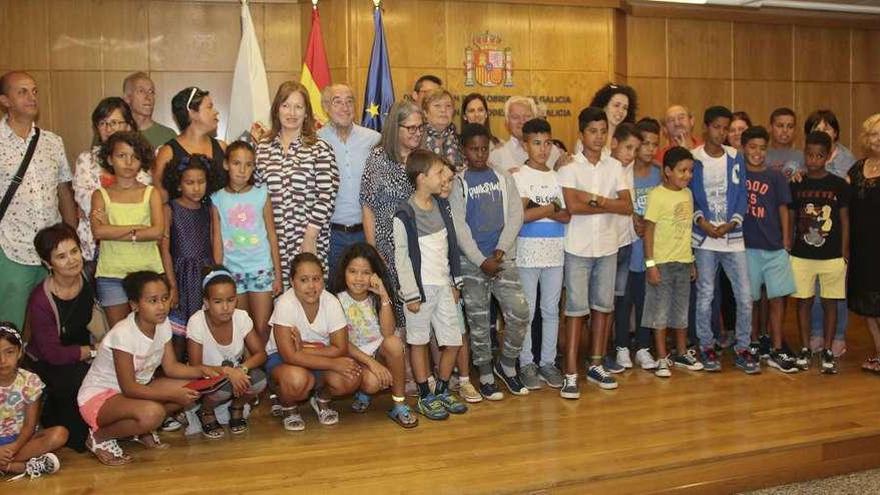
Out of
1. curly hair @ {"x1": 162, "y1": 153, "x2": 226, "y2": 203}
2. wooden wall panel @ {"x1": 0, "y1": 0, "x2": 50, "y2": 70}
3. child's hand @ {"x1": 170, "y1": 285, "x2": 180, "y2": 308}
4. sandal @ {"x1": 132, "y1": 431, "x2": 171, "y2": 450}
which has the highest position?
wooden wall panel @ {"x1": 0, "y1": 0, "x2": 50, "y2": 70}

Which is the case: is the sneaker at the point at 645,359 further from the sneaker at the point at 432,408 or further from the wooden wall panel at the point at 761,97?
the wooden wall panel at the point at 761,97

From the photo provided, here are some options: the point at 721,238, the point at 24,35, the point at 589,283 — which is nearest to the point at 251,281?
the point at 589,283

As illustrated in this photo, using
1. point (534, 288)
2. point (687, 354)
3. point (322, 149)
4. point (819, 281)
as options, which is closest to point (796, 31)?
point (819, 281)

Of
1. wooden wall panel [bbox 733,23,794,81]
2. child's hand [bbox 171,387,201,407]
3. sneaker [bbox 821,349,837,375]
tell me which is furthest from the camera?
wooden wall panel [bbox 733,23,794,81]

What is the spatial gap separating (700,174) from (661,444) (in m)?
1.91

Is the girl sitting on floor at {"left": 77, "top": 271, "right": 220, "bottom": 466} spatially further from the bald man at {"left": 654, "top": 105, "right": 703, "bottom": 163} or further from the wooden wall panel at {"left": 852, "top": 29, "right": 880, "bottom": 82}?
the wooden wall panel at {"left": 852, "top": 29, "right": 880, "bottom": 82}

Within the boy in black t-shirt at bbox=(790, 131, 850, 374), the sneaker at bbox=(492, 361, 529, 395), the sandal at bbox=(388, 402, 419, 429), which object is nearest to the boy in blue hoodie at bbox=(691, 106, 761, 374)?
the boy in black t-shirt at bbox=(790, 131, 850, 374)

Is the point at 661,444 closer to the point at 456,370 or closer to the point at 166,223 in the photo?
the point at 456,370

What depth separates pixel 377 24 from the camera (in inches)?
252

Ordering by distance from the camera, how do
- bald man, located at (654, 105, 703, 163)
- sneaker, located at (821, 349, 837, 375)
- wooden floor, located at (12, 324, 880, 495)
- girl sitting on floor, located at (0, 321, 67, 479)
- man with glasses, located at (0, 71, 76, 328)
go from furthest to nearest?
bald man, located at (654, 105, 703, 163)
sneaker, located at (821, 349, 837, 375)
man with glasses, located at (0, 71, 76, 328)
girl sitting on floor, located at (0, 321, 67, 479)
wooden floor, located at (12, 324, 880, 495)

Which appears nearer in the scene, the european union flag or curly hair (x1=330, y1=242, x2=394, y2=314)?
curly hair (x1=330, y1=242, x2=394, y2=314)

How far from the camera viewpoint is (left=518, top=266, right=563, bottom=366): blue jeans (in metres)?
4.77

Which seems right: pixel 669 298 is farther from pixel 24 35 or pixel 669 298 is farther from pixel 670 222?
pixel 24 35

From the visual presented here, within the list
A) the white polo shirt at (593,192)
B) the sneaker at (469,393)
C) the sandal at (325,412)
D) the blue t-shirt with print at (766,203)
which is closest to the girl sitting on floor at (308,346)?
the sandal at (325,412)
